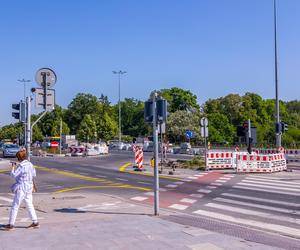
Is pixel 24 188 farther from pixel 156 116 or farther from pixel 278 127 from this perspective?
pixel 278 127

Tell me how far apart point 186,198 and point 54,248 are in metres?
7.85

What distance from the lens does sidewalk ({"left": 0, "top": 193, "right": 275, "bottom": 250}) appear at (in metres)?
7.52

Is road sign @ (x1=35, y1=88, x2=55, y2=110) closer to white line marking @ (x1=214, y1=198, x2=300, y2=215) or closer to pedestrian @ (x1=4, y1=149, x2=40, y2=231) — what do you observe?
pedestrian @ (x1=4, y1=149, x2=40, y2=231)

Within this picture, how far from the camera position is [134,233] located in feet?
27.6

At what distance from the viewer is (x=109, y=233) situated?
8.40 m

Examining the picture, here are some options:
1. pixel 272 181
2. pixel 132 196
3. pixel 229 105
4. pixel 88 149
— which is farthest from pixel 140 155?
pixel 229 105

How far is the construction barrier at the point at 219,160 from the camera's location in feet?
87.7

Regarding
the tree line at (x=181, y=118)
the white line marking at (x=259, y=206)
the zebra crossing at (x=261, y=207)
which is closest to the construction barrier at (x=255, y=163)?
the zebra crossing at (x=261, y=207)

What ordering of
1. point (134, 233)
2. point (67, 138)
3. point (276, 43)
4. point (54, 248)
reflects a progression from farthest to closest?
point (67, 138), point (276, 43), point (134, 233), point (54, 248)

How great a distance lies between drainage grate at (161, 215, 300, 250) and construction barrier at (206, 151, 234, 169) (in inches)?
635

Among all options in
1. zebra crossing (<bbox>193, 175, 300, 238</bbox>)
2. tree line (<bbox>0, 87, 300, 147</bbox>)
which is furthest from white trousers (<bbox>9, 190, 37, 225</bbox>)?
tree line (<bbox>0, 87, 300, 147</bbox>)

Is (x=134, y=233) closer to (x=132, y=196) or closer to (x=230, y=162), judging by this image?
(x=132, y=196)

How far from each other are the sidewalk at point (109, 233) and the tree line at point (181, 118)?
1786 inches

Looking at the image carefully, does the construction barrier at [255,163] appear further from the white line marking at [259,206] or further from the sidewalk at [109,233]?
the sidewalk at [109,233]
